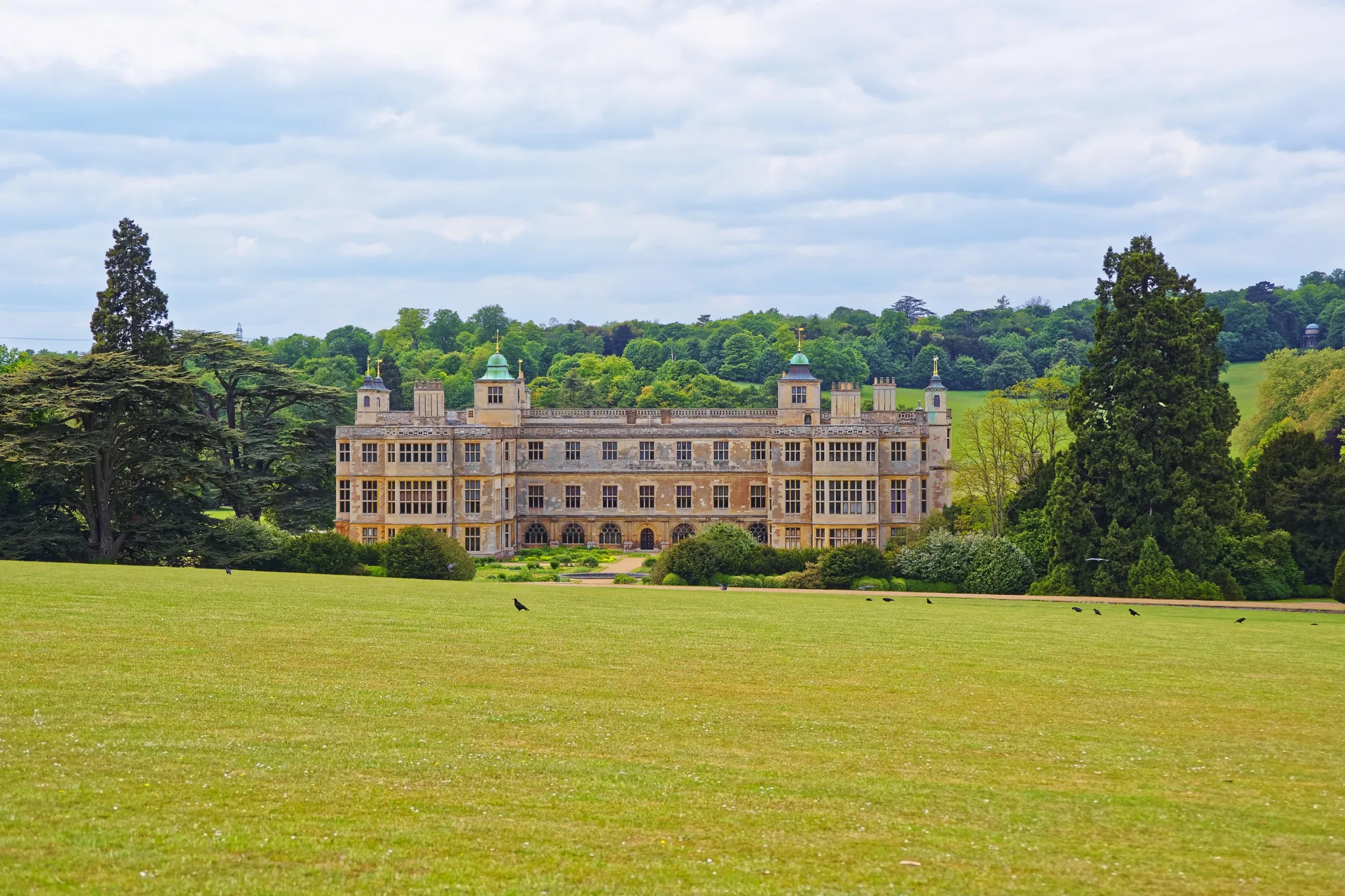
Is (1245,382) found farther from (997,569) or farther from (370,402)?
(370,402)

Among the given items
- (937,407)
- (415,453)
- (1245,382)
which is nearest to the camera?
(415,453)

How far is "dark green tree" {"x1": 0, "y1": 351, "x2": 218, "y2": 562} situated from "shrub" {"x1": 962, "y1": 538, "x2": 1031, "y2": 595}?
31182mm

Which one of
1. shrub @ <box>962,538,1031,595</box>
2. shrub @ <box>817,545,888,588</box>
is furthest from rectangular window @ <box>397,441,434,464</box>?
shrub @ <box>962,538,1031,595</box>

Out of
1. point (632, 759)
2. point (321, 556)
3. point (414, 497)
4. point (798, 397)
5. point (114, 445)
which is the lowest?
point (632, 759)

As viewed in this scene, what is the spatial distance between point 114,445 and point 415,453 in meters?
20.1

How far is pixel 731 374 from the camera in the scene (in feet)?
495

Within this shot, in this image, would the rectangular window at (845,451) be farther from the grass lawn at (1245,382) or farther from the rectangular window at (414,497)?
the grass lawn at (1245,382)

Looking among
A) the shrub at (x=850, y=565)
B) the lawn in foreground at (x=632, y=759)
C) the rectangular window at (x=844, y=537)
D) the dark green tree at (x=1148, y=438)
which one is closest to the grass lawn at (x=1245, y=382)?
the rectangular window at (x=844, y=537)

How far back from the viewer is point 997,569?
166 feet

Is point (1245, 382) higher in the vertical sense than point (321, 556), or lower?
higher

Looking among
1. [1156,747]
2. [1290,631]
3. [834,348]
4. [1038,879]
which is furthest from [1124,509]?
[834,348]

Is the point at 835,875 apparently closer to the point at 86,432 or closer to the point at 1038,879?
the point at 1038,879

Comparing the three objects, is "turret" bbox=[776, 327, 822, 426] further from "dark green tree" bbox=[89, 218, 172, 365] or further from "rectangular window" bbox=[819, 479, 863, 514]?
"dark green tree" bbox=[89, 218, 172, 365]

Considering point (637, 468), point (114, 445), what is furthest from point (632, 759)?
point (637, 468)
